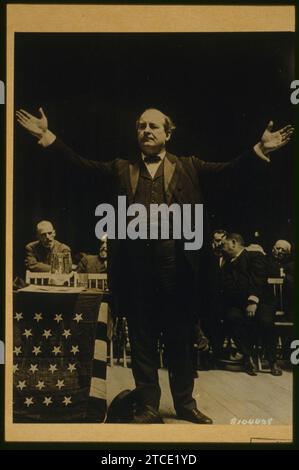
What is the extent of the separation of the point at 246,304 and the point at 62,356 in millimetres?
→ 994

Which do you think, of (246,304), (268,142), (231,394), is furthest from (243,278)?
(268,142)

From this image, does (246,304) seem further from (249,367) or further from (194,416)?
(194,416)

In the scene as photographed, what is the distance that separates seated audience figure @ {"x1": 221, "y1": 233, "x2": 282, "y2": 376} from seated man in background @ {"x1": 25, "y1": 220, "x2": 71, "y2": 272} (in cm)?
85

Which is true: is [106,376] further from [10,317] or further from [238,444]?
[238,444]

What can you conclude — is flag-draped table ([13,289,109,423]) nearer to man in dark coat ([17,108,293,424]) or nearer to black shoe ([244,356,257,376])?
man in dark coat ([17,108,293,424])

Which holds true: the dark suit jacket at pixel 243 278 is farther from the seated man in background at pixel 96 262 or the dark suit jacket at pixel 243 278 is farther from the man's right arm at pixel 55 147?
the man's right arm at pixel 55 147

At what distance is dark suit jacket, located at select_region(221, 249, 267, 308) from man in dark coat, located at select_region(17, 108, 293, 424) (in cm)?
15

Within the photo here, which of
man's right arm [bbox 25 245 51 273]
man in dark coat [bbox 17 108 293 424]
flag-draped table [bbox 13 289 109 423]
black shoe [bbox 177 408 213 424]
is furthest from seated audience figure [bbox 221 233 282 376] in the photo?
man's right arm [bbox 25 245 51 273]

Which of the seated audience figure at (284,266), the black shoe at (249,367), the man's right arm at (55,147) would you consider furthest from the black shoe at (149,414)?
the man's right arm at (55,147)

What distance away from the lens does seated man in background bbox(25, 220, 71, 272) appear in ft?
8.36

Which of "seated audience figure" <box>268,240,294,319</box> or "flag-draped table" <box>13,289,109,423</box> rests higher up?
"seated audience figure" <box>268,240,294,319</box>

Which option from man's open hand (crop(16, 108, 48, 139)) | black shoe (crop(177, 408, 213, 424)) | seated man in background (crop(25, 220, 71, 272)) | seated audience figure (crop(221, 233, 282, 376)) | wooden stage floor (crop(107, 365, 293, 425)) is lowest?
black shoe (crop(177, 408, 213, 424))

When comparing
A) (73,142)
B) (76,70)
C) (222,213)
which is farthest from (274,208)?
(76,70)

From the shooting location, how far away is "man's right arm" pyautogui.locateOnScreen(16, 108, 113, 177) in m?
2.55
